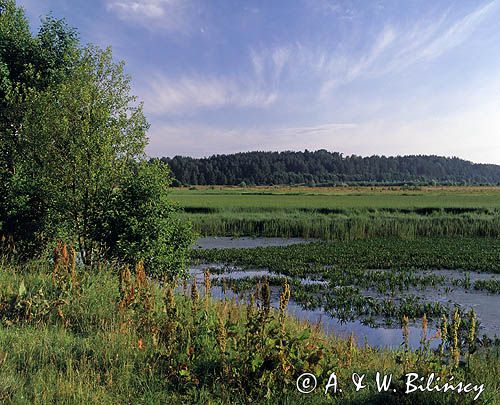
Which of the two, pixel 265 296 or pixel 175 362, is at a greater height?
pixel 265 296

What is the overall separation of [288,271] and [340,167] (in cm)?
18321

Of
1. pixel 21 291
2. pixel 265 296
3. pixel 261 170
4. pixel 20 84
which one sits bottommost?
pixel 21 291

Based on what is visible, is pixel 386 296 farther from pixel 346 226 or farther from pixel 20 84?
pixel 346 226

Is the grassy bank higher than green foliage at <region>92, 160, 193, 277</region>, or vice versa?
green foliage at <region>92, 160, 193, 277</region>

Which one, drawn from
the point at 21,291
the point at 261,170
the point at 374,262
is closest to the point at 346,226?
the point at 374,262

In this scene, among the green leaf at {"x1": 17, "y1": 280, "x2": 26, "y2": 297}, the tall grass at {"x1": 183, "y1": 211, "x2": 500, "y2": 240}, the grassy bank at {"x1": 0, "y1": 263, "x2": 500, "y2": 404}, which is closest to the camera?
the grassy bank at {"x1": 0, "y1": 263, "x2": 500, "y2": 404}

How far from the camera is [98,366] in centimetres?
550

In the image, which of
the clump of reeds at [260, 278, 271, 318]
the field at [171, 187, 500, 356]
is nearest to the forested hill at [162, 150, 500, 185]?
the field at [171, 187, 500, 356]

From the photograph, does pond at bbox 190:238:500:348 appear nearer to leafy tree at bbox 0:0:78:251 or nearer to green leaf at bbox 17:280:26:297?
green leaf at bbox 17:280:26:297

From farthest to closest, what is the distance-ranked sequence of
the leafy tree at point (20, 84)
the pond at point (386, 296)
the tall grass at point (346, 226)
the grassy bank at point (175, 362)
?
the tall grass at point (346, 226)
the leafy tree at point (20, 84)
the pond at point (386, 296)
the grassy bank at point (175, 362)

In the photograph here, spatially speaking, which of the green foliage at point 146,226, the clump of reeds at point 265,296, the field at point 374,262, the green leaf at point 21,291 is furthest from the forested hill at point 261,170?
the clump of reeds at point 265,296

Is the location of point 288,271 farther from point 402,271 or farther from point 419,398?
point 419,398

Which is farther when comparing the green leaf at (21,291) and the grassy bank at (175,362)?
the green leaf at (21,291)

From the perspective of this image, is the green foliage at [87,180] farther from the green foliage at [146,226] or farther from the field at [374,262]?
the field at [374,262]
